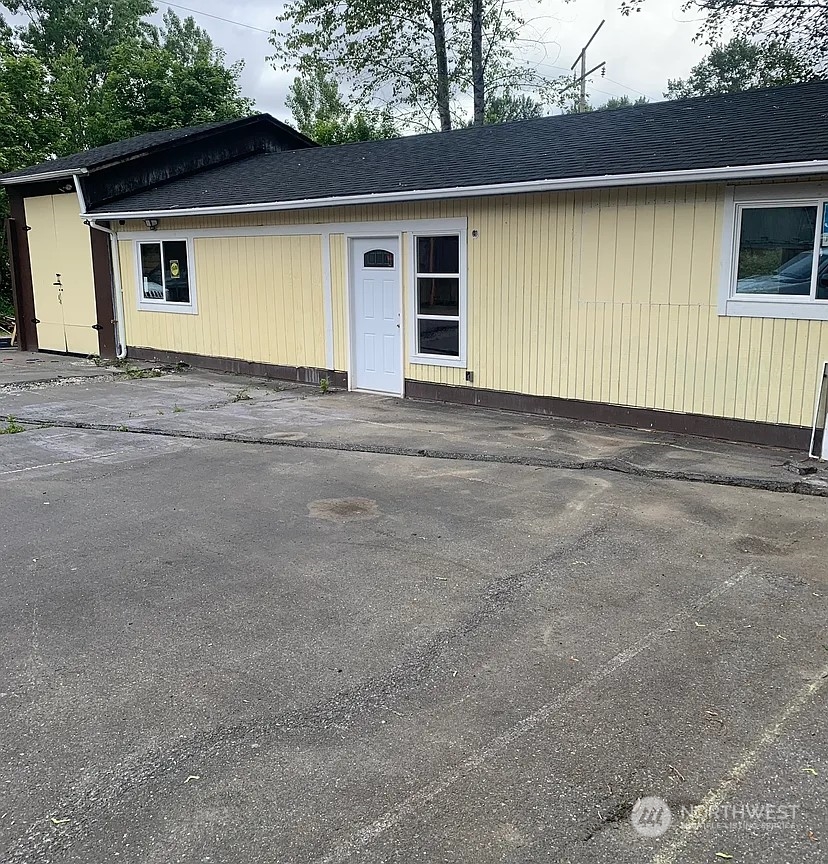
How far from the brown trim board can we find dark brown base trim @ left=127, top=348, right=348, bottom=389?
54 centimetres

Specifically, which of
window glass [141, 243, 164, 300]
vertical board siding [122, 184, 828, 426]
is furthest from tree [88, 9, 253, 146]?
vertical board siding [122, 184, 828, 426]

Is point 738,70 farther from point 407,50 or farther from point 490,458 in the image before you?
point 490,458

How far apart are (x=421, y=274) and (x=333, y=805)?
8.49 meters

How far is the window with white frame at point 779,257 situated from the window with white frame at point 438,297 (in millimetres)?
3475

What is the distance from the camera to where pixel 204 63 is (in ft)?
81.1

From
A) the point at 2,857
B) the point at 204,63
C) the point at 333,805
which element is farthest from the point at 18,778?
the point at 204,63

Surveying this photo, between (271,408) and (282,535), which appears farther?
(271,408)

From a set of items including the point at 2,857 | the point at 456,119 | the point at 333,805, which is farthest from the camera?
the point at 456,119

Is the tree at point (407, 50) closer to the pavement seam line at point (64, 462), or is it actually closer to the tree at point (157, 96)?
the tree at point (157, 96)

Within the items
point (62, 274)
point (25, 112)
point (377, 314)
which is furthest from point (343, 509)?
point (25, 112)

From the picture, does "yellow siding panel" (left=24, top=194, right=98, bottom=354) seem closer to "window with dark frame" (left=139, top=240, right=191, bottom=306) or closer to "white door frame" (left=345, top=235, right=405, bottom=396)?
"window with dark frame" (left=139, top=240, right=191, bottom=306)

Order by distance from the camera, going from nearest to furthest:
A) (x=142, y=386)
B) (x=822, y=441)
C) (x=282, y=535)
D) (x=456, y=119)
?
(x=282, y=535), (x=822, y=441), (x=142, y=386), (x=456, y=119)

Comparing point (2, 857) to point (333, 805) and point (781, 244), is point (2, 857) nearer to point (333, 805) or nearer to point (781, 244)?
point (333, 805)

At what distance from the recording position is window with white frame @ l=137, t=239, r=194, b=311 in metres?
13.9
